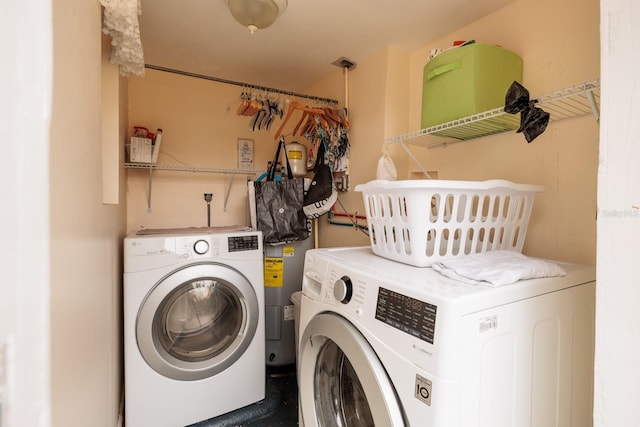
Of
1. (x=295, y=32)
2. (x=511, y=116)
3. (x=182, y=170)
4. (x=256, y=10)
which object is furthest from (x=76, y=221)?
(x=182, y=170)

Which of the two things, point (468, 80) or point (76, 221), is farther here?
point (468, 80)

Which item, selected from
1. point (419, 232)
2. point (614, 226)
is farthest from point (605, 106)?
point (419, 232)

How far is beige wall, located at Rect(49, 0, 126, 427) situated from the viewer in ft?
1.40

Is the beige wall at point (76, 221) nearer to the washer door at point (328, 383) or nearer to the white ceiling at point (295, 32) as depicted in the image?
the washer door at point (328, 383)

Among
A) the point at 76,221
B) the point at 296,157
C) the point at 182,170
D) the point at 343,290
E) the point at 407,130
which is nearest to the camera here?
the point at 76,221

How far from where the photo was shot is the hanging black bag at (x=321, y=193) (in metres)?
1.91

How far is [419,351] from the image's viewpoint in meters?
0.65

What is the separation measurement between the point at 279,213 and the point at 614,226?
1671 millimetres

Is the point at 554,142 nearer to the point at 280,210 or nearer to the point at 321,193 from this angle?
the point at 321,193

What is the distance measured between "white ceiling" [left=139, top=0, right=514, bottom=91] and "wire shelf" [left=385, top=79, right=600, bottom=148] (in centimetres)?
60

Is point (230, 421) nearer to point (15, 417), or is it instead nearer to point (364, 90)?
point (15, 417)

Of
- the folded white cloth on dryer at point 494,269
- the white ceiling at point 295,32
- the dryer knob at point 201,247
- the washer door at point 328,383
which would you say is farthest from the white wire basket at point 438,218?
the white ceiling at point 295,32

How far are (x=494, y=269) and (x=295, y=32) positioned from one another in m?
1.59

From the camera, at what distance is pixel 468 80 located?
3.83 ft
